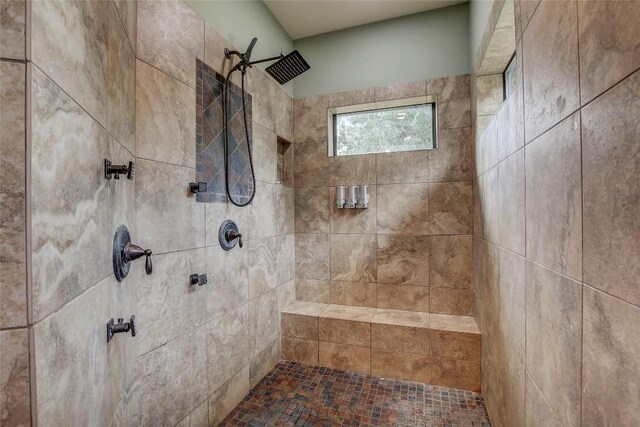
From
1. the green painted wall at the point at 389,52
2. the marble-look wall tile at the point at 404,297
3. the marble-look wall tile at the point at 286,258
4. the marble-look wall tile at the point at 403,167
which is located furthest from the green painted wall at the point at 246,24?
the marble-look wall tile at the point at 404,297

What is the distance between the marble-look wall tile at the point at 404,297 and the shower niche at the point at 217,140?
55.8 inches

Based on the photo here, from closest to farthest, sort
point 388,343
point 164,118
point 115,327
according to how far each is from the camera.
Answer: point 115,327 → point 164,118 → point 388,343

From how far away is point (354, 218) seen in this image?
2.60 metres

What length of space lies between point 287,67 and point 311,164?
0.85 metres

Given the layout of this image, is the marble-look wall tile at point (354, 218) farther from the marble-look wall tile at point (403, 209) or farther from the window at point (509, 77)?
the window at point (509, 77)

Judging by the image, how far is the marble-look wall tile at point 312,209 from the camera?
8.77 ft

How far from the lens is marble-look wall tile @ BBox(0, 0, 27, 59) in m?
0.52

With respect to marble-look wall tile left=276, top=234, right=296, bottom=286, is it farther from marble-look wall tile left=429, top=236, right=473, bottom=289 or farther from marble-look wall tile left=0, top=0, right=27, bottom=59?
marble-look wall tile left=0, top=0, right=27, bottom=59

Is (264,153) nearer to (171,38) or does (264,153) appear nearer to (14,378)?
(171,38)

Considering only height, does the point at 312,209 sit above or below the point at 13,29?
below

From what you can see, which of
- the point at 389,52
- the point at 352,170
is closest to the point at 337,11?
the point at 389,52

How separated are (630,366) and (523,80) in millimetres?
970

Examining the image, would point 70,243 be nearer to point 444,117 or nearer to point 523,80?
point 523,80

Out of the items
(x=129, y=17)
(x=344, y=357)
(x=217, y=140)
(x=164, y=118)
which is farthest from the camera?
(x=344, y=357)
